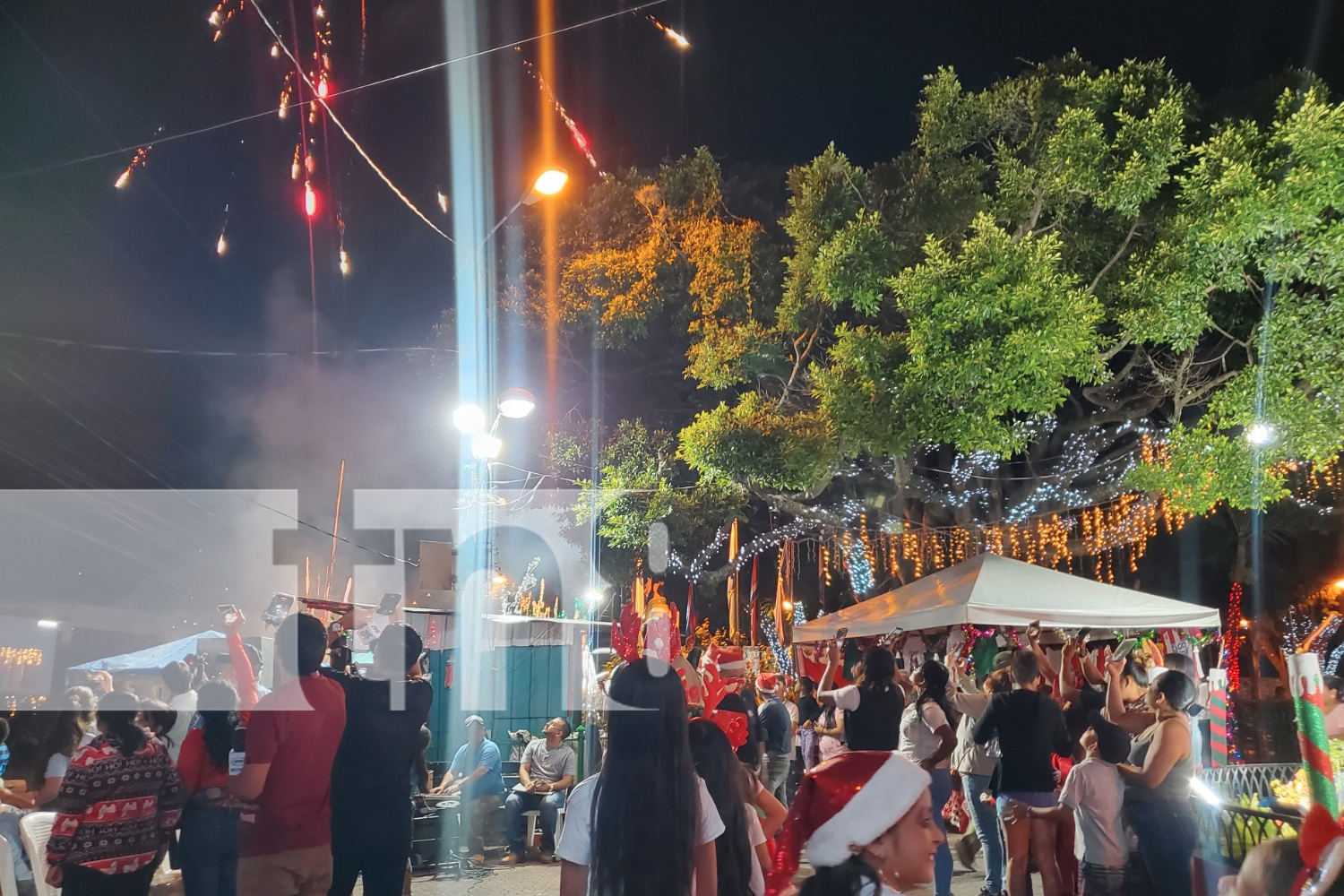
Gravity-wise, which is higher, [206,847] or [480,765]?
[206,847]

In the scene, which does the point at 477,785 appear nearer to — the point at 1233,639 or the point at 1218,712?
the point at 1218,712

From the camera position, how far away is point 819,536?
1722 centimetres

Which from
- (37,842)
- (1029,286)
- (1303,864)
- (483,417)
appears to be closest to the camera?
(1303,864)

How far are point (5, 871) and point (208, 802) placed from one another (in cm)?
168

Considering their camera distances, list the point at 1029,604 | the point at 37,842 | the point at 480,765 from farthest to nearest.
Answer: the point at 480,765
the point at 1029,604
the point at 37,842

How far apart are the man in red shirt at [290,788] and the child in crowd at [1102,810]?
397 cm

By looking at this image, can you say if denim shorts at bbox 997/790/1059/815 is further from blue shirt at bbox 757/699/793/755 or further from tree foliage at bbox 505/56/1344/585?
tree foliage at bbox 505/56/1344/585

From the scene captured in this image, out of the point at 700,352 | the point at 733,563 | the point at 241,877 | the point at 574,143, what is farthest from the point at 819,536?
the point at 241,877

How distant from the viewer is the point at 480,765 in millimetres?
9227

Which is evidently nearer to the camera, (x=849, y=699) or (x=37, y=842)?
(x=37, y=842)

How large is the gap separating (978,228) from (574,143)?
643 centimetres

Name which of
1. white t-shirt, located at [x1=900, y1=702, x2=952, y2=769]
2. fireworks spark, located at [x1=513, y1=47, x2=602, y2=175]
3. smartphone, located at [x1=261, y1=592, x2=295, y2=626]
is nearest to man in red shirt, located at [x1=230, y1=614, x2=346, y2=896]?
white t-shirt, located at [x1=900, y1=702, x2=952, y2=769]

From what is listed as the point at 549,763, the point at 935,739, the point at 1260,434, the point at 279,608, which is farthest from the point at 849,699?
the point at 279,608

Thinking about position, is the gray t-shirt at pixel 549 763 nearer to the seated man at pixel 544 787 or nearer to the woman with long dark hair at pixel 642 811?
the seated man at pixel 544 787
